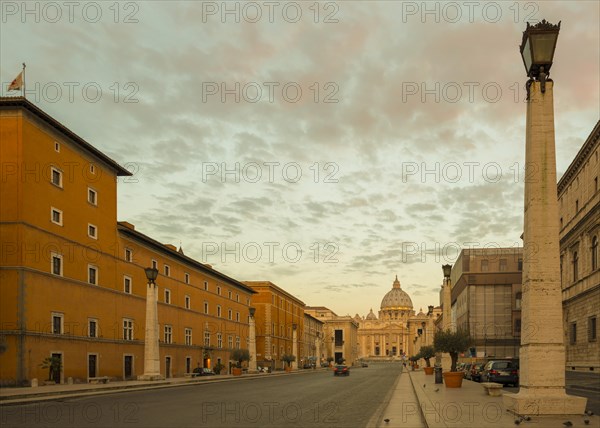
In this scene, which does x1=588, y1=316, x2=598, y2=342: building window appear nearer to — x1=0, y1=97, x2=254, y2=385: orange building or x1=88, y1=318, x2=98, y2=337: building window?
x1=0, y1=97, x2=254, y2=385: orange building

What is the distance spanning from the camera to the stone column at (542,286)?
14.8m

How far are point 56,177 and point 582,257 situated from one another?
131 ft

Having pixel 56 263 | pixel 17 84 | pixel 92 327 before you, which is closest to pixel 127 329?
pixel 92 327

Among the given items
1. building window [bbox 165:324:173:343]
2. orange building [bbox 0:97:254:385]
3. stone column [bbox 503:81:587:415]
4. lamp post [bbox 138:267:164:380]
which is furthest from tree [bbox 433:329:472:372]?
building window [bbox 165:324:173:343]

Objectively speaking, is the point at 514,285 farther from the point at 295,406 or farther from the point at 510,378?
the point at 295,406

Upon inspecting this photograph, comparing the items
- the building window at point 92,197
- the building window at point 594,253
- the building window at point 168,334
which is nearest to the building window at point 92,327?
the building window at point 92,197

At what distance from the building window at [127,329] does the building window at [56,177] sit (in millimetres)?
14262

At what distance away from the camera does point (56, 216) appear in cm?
4412

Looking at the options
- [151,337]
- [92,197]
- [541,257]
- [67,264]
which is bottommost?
[151,337]

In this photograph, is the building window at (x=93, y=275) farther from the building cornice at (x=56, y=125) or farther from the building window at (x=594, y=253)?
the building window at (x=594, y=253)

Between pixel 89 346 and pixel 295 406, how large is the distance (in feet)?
91.3

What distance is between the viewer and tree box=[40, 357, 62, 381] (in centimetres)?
4019

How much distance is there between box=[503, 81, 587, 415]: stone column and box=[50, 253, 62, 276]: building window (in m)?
34.1

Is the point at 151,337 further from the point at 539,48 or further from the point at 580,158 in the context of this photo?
the point at 539,48
